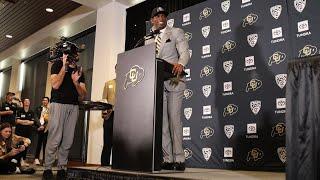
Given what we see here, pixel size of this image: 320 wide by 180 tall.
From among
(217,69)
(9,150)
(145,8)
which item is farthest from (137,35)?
(9,150)

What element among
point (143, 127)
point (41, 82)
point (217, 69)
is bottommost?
point (143, 127)

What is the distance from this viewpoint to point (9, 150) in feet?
13.9

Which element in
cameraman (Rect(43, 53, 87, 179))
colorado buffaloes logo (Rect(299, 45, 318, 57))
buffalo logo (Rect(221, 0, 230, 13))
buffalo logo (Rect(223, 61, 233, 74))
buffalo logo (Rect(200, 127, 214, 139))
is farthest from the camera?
buffalo logo (Rect(221, 0, 230, 13))

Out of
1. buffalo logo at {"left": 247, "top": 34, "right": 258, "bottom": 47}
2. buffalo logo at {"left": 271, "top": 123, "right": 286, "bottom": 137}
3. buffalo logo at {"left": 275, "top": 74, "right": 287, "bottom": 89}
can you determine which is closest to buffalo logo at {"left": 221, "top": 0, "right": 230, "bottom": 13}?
buffalo logo at {"left": 247, "top": 34, "right": 258, "bottom": 47}

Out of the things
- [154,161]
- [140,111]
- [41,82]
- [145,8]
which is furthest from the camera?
[41,82]

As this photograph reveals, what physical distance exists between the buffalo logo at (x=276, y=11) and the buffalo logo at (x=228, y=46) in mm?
636

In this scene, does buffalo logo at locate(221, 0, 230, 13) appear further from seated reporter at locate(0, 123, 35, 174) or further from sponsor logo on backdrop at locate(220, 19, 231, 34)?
seated reporter at locate(0, 123, 35, 174)

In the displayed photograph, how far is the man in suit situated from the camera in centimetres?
280

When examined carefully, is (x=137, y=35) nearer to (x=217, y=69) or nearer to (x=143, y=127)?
(x=217, y=69)

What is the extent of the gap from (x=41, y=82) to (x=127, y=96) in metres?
8.18

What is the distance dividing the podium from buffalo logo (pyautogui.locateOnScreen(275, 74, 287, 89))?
2.05 metres

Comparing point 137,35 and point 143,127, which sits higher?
point 137,35

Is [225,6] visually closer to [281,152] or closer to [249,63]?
[249,63]

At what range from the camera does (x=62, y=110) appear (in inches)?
122
